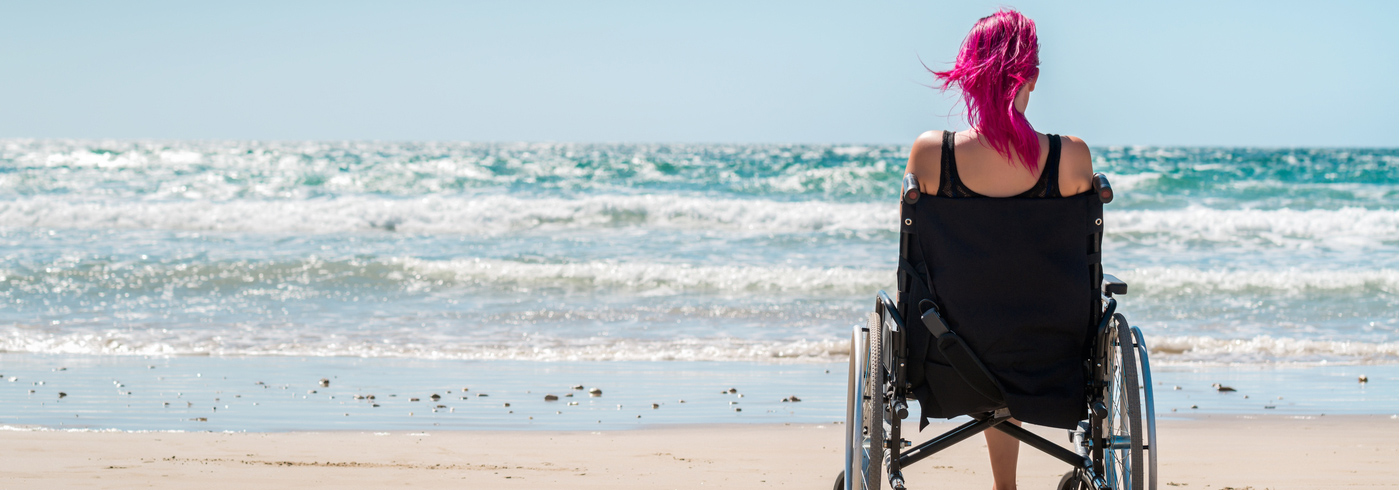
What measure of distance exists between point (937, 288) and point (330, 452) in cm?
253

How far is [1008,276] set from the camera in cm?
193

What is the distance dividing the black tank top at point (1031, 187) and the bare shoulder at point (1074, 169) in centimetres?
1

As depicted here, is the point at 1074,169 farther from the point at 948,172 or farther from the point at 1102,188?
the point at 948,172

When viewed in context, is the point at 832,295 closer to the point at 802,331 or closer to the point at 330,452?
the point at 802,331

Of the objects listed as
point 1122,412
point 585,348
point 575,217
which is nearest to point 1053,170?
point 1122,412

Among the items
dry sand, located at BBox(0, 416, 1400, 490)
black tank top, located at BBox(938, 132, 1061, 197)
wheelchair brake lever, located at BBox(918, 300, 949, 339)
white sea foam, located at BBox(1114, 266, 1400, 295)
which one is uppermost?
black tank top, located at BBox(938, 132, 1061, 197)

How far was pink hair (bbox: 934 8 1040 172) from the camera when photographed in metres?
1.93

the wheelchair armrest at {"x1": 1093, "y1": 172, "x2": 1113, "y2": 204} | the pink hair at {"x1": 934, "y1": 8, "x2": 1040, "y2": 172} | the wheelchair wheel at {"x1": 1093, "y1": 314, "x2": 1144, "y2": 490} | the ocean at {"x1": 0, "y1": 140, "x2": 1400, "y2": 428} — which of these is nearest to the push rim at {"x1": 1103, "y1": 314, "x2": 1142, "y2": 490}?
the wheelchair wheel at {"x1": 1093, "y1": 314, "x2": 1144, "y2": 490}

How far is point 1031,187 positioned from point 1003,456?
680 millimetres

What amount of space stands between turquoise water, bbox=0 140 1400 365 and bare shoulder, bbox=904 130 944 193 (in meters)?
3.76

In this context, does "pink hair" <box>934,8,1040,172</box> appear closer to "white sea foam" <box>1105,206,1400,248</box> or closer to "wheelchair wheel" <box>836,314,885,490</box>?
"wheelchair wheel" <box>836,314,885,490</box>

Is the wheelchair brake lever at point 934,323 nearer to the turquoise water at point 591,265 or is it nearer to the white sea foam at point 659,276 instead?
the turquoise water at point 591,265

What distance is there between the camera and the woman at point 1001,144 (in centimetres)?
193

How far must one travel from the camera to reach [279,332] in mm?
6367
